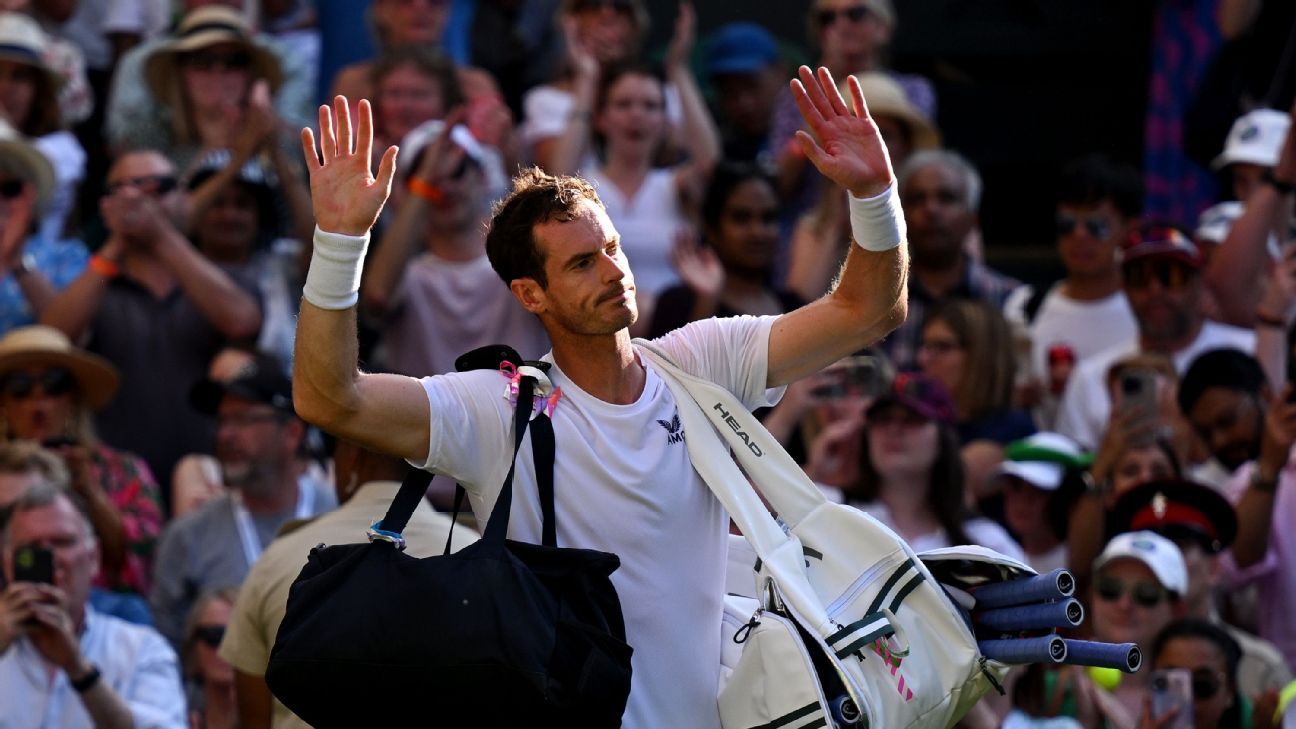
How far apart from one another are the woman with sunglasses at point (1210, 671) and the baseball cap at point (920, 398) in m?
1.18

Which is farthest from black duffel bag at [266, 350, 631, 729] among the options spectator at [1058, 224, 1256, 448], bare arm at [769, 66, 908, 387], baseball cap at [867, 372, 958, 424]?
spectator at [1058, 224, 1256, 448]

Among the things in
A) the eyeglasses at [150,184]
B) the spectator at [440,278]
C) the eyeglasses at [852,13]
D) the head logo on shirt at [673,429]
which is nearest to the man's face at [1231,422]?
the spectator at [440,278]

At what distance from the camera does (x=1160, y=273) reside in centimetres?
897

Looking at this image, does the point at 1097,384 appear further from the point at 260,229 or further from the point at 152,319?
the point at 152,319

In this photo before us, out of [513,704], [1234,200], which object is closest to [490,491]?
[513,704]

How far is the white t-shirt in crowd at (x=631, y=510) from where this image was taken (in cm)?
480

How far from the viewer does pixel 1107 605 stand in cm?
739

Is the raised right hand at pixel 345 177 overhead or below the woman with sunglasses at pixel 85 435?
overhead

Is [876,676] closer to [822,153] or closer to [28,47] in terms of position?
[822,153]

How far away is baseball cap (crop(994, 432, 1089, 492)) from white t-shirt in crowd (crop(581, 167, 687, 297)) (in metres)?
1.78

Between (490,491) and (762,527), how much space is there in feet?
1.90

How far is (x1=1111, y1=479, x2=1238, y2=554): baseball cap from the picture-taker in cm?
762

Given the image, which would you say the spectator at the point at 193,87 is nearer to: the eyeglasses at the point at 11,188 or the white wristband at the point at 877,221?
the eyeglasses at the point at 11,188

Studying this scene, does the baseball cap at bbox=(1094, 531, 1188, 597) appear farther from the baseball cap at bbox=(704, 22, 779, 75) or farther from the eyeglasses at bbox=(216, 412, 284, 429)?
the baseball cap at bbox=(704, 22, 779, 75)
